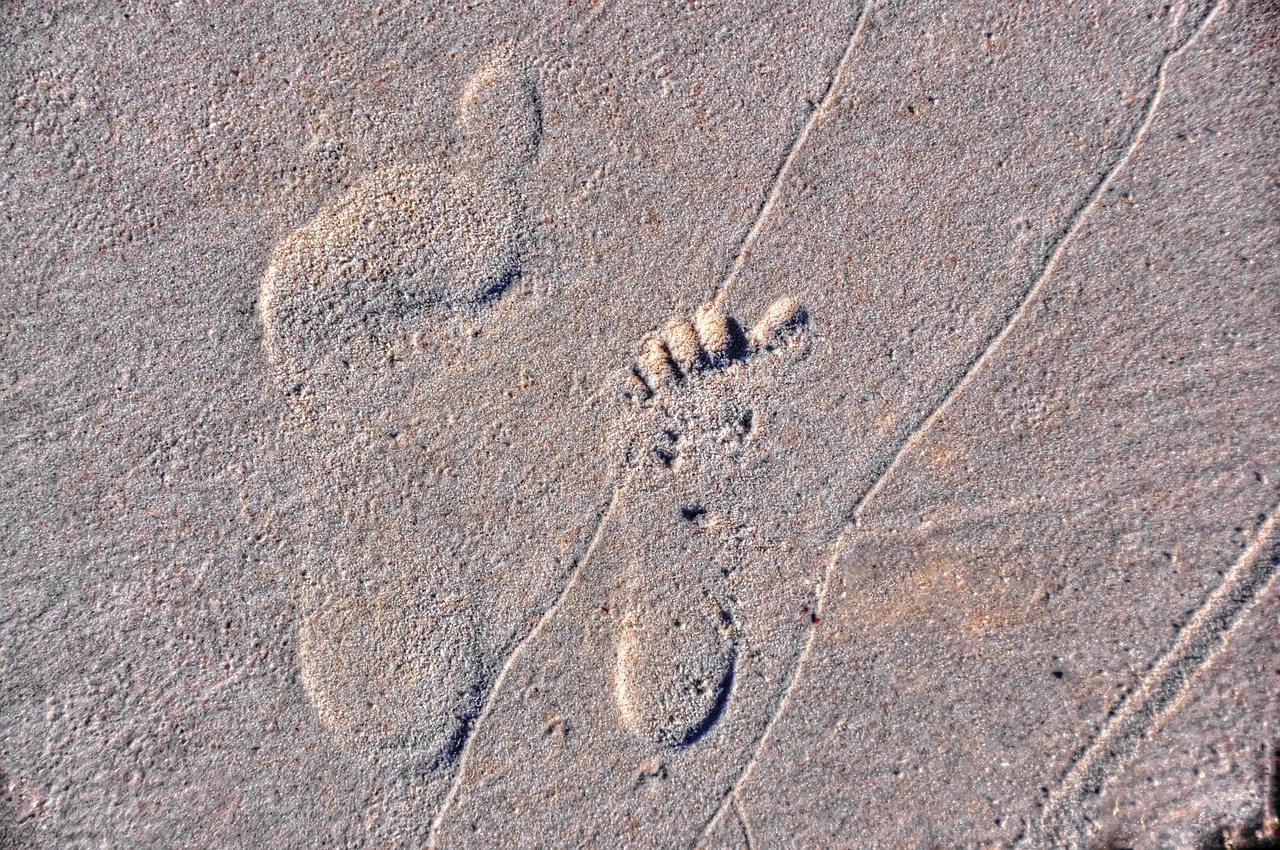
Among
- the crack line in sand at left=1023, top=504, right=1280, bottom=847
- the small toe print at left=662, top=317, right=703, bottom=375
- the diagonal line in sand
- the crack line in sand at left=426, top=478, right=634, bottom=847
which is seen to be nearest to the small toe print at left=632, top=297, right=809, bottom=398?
the small toe print at left=662, top=317, right=703, bottom=375

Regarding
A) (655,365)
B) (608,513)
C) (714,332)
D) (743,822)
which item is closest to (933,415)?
(714,332)

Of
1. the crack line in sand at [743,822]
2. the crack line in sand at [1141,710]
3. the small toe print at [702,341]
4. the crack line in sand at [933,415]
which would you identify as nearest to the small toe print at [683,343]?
the small toe print at [702,341]

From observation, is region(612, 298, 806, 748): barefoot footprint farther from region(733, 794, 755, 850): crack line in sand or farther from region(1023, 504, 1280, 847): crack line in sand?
region(1023, 504, 1280, 847): crack line in sand

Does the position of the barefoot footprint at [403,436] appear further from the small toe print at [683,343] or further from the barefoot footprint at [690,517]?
the small toe print at [683,343]

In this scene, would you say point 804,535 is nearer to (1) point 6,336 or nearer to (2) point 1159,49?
(2) point 1159,49

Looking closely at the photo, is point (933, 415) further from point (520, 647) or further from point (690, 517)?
point (520, 647)

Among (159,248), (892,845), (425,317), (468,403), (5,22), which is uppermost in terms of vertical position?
(5,22)

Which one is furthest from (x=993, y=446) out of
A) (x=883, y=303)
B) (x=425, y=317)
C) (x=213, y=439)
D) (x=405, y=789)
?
(x=213, y=439)
